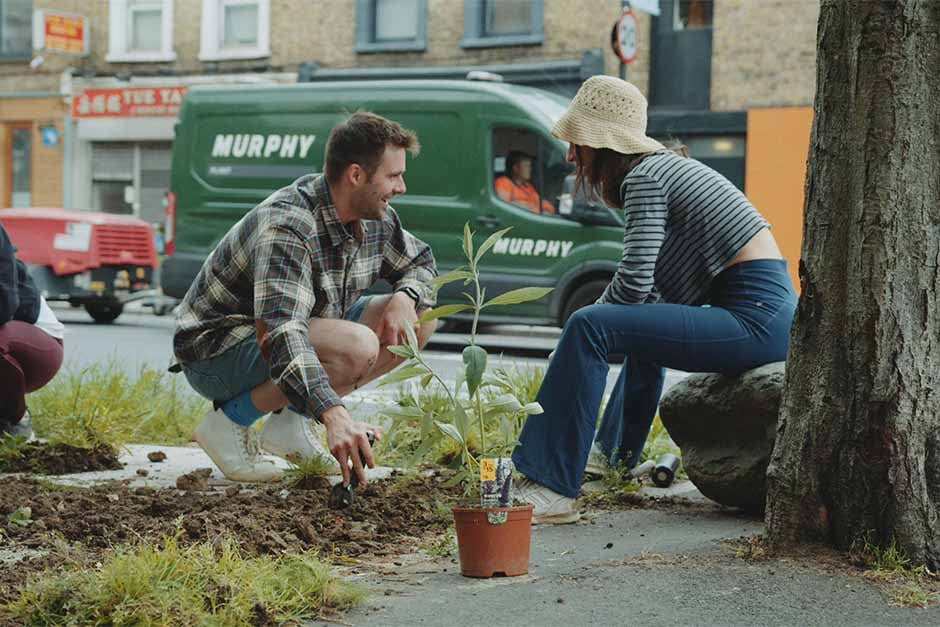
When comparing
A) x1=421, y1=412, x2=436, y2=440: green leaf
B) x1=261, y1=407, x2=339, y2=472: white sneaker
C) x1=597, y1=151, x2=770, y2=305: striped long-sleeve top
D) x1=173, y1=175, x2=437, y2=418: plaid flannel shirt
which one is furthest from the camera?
x1=261, y1=407, x2=339, y2=472: white sneaker

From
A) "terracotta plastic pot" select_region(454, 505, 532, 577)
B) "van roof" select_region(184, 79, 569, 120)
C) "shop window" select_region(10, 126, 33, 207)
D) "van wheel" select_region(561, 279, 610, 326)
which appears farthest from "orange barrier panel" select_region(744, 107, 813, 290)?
"terracotta plastic pot" select_region(454, 505, 532, 577)

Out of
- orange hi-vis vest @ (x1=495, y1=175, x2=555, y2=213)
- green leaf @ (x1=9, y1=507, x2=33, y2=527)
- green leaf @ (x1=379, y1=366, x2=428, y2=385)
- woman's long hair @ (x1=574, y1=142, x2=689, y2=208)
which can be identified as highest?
orange hi-vis vest @ (x1=495, y1=175, x2=555, y2=213)

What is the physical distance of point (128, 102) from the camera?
77.5 ft

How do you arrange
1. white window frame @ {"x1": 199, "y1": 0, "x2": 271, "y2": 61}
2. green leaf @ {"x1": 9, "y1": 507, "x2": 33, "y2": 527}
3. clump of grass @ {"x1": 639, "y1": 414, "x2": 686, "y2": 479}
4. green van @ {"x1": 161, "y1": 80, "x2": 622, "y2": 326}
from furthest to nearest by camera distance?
1. white window frame @ {"x1": 199, "y1": 0, "x2": 271, "y2": 61}
2. green van @ {"x1": 161, "y1": 80, "x2": 622, "y2": 326}
3. clump of grass @ {"x1": 639, "y1": 414, "x2": 686, "y2": 479}
4. green leaf @ {"x1": 9, "y1": 507, "x2": 33, "y2": 527}

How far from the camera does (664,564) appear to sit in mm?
3602

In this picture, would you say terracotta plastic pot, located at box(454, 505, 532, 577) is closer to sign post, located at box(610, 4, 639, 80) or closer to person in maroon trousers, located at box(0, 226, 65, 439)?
person in maroon trousers, located at box(0, 226, 65, 439)

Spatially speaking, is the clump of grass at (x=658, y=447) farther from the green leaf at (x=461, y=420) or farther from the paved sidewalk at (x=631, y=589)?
the green leaf at (x=461, y=420)

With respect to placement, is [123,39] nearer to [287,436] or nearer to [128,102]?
[128,102]

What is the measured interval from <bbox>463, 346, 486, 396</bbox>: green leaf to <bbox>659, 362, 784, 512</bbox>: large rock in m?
1.19

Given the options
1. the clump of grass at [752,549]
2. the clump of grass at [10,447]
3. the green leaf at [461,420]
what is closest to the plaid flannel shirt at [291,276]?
the green leaf at [461,420]

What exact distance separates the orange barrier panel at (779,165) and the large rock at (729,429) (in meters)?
14.5

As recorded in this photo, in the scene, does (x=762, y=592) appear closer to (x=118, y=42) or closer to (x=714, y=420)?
(x=714, y=420)

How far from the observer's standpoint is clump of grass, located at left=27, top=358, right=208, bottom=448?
18.5ft

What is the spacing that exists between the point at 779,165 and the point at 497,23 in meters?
5.27
